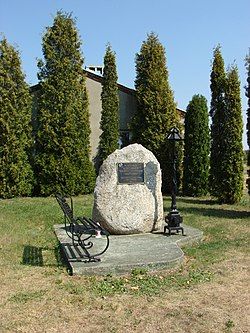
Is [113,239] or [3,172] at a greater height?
Result: [3,172]

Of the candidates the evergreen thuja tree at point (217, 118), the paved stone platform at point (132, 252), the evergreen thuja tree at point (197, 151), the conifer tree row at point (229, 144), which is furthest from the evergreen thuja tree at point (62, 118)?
the paved stone platform at point (132, 252)

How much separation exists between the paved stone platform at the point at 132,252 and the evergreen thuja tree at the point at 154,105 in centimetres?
883

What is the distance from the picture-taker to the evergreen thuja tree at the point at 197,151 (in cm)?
1606

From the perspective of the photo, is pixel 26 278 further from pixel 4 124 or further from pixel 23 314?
pixel 4 124

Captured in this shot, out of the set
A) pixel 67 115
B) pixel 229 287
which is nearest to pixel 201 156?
pixel 67 115

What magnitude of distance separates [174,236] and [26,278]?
10.6 ft

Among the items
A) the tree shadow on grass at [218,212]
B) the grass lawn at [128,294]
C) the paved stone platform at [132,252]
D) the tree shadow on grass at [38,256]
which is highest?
the tree shadow on grass at [218,212]

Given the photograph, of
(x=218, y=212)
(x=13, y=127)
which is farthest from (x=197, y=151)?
(x=13, y=127)

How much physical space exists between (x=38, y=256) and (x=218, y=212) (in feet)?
20.5

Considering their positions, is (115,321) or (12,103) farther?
(12,103)

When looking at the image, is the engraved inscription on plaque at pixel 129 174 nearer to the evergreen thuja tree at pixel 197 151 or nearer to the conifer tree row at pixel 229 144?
the conifer tree row at pixel 229 144

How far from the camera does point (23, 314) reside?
4383 millimetres

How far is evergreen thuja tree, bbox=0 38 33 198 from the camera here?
15.2m

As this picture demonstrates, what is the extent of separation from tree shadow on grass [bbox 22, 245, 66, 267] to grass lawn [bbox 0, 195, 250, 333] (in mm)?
15
